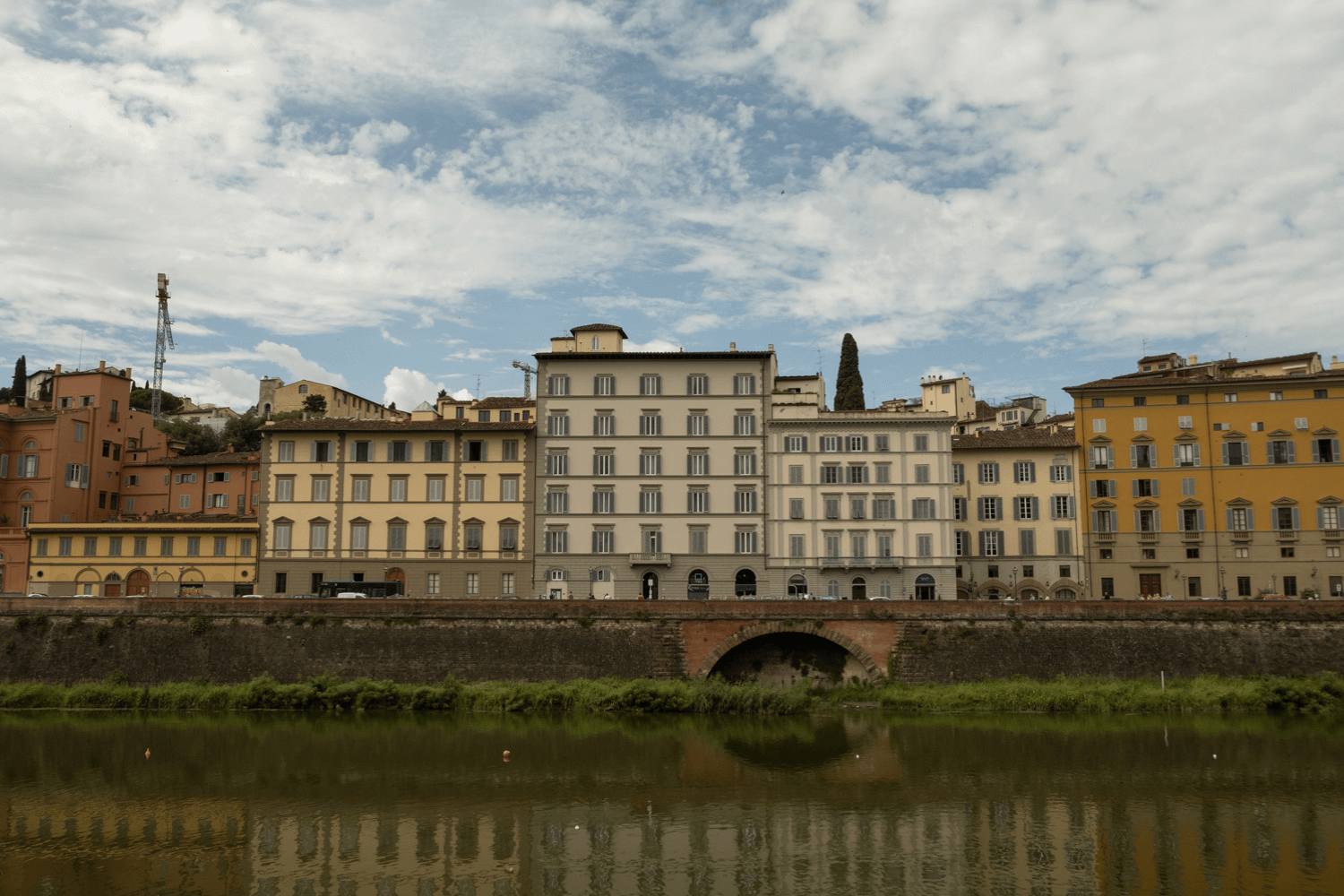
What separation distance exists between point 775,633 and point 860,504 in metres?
13.5

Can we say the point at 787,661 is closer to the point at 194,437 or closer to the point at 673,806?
the point at 673,806

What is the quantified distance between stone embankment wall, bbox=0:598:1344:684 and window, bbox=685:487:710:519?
10.6 meters

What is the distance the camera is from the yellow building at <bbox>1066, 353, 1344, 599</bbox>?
183ft

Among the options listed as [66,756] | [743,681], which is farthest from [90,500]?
[743,681]

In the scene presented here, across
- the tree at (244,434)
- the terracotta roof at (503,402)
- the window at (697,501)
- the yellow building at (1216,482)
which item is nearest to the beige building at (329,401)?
the tree at (244,434)

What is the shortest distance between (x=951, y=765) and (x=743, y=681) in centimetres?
1390

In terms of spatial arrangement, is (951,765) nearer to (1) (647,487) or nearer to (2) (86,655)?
(1) (647,487)

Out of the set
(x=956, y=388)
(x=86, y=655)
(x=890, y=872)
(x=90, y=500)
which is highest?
(x=956, y=388)

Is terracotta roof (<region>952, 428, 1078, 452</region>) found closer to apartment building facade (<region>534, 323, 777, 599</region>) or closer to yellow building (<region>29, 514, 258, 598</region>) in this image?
apartment building facade (<region>534, 323, 777, 599</region>)

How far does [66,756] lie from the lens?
115ft

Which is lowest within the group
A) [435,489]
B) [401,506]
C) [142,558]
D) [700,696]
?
[700,696]

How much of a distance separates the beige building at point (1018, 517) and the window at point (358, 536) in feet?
114

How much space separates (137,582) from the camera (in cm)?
5806

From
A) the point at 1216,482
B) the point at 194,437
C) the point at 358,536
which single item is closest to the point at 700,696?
the point at 358,536
